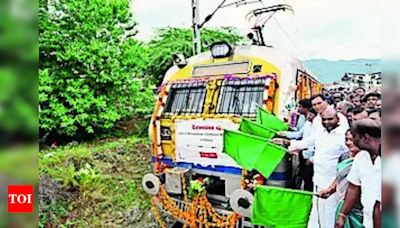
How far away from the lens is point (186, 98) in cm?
355

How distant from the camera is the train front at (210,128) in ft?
10.2

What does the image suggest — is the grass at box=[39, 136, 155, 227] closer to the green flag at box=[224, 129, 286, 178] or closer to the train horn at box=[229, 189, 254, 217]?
the train horn at box=[229, 189, 254, 217]

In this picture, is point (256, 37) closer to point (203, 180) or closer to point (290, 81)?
point (290, 81)

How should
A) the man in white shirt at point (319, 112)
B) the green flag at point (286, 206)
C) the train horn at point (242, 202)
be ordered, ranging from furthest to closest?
the train horn at point (242, 202) → the man in white shirt at point (319, 112) → the green flag at point (286, 206)

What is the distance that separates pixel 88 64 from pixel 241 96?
314cm

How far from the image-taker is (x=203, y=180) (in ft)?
10.8

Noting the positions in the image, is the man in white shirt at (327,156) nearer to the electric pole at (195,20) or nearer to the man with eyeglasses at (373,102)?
the man with eyeglasses at (373,102)

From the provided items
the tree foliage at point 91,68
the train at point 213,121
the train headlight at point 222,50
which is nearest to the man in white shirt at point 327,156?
the train at point 213,121

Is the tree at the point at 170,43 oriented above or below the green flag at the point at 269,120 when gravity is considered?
above

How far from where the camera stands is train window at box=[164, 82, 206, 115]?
346 centimetres

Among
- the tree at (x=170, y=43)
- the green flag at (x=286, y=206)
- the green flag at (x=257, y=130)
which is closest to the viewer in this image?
the green flag at (x=286, y=206)

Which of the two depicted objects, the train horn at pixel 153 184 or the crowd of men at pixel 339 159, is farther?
the train horn at pixel 153 184

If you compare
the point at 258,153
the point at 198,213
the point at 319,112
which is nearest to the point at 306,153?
the point at 319,112

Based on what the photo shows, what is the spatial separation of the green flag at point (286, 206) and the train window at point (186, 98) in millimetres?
1221
